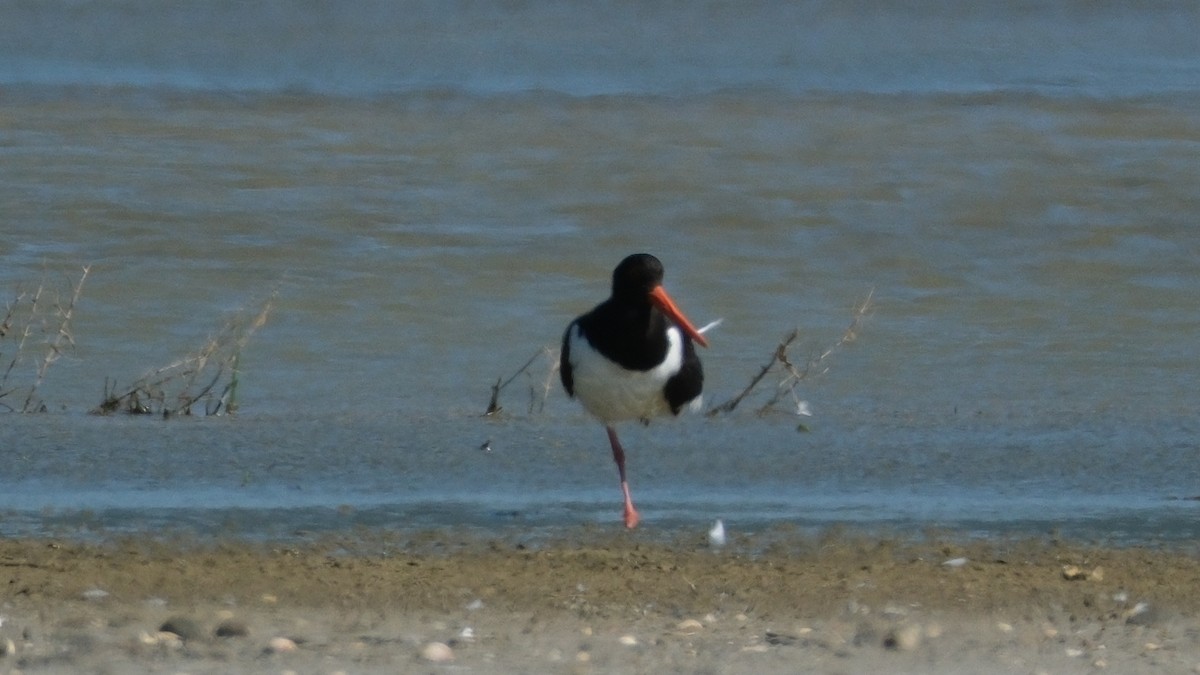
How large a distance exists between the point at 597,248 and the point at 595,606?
6.48 m

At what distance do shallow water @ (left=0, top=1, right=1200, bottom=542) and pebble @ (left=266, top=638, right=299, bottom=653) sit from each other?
1223mm

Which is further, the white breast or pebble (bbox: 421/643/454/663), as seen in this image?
the white breast

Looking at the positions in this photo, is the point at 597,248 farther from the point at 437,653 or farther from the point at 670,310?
the point at 437,653

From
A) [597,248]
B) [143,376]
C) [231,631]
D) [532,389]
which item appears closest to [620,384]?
[532,389]

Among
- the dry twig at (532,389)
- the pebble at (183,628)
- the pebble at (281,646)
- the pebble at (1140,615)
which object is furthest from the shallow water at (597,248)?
the pebble at (281,646)

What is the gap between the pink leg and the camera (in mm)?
5832

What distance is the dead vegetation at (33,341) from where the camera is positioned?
747 cm

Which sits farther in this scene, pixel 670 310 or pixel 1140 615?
pixel 670 310

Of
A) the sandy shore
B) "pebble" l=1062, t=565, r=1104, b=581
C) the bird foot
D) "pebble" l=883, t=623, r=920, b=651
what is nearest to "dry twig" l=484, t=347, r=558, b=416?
the bird foot

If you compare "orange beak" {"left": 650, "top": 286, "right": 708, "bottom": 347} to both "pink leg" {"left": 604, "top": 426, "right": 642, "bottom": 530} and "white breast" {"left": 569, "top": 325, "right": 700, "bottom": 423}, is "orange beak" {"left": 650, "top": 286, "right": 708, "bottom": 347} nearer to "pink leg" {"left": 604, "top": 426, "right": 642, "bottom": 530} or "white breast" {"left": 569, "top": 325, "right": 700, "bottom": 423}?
"white breast" {"left": 569, "top": 325, "right": 700, "bottom": 423}

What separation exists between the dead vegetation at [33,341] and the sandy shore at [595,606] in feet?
7.22

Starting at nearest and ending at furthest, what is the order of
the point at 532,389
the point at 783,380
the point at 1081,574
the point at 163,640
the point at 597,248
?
the point at 163,640, the point at 1081,574, the point at 532,389, the point at 783,380, the point at 597,248

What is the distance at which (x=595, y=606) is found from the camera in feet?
15.8

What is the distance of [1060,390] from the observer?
8.20 m
